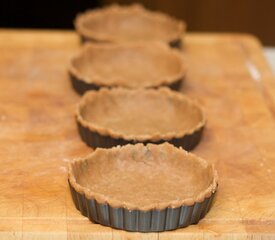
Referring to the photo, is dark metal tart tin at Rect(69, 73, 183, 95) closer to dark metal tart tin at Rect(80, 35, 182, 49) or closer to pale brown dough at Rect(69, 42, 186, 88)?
pale brown dough at Rect(69, 42, 186, 88)

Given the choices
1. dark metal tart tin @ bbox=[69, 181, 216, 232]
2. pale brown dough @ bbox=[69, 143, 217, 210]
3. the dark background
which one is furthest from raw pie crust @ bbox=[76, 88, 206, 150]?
the dark background

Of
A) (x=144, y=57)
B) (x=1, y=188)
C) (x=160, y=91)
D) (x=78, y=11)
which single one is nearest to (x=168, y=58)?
(x=144, y=57)

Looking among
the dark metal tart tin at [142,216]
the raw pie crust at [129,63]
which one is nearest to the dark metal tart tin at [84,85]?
the raw pie crust at [129,63]

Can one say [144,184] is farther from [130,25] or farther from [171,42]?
[130,25]

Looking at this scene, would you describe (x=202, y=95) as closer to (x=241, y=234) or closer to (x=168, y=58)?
(x=168, y=58)

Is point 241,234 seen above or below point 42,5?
above

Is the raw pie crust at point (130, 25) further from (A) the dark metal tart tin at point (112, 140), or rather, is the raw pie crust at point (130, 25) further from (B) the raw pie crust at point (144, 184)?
(B) the raw pie crust at point (144, 184)
